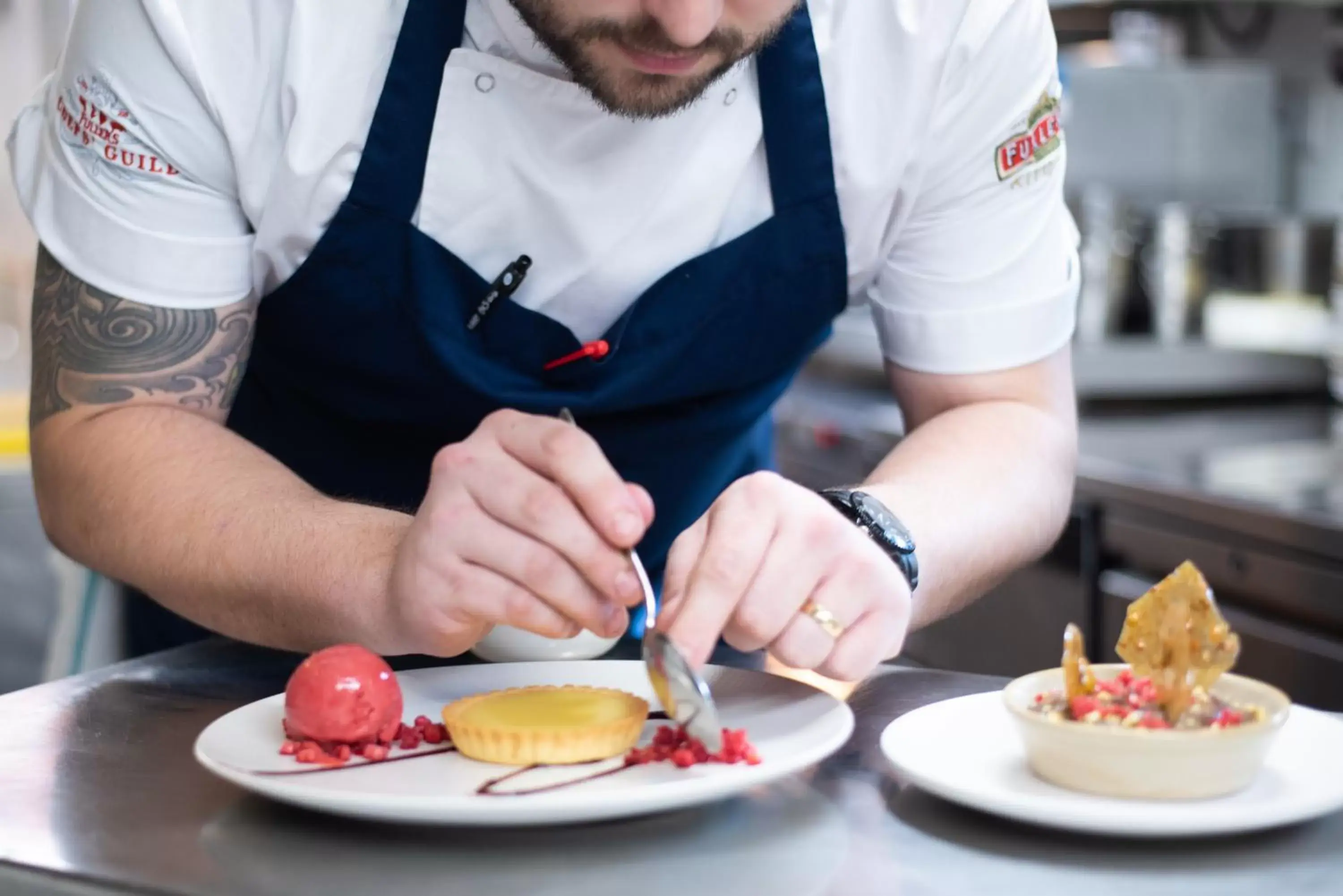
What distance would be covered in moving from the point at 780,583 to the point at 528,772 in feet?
0.68

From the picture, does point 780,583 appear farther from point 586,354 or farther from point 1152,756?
point 586,354

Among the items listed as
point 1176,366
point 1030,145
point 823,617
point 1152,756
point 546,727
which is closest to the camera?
point 1152,756

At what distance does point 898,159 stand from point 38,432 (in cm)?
82

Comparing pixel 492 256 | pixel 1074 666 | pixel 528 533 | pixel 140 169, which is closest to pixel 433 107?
pixel 492 256

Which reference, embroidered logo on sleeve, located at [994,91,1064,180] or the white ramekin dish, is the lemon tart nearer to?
the white ramekin dish

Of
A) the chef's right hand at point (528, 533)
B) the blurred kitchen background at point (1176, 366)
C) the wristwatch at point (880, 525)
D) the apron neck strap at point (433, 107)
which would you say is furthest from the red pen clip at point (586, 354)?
the blurred kitchen background at point (1176, 366)

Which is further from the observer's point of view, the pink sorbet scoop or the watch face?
the watch face

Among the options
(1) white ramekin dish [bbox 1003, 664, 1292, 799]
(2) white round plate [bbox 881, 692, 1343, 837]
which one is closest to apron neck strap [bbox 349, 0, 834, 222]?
(2) white round plate [bbox 881, 692, 1343, 837]

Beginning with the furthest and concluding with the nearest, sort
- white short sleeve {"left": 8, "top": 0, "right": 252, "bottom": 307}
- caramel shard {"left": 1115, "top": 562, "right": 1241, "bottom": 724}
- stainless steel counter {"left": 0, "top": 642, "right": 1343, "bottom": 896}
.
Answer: white short sleeve {"left": 8, "top": 0, "right": 252, "bottom": 307} → caramel shard {"left": 1115, "top": 562, "right": 1241, "bottom": 724} → stainless steel counter {"left": 0, "top": 642, "right": 1343, "bottom": 896}

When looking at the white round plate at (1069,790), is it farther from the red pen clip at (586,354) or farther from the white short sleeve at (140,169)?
the white short sleeve at (140,169)

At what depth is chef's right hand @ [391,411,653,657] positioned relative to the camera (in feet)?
3.48

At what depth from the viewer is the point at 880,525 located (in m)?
1.30

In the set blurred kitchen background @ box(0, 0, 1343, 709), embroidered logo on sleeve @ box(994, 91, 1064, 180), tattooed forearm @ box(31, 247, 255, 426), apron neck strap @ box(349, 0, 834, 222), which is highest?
apron neck strap @ box(349, 0, 834, 222)

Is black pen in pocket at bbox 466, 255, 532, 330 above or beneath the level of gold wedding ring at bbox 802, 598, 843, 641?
above
